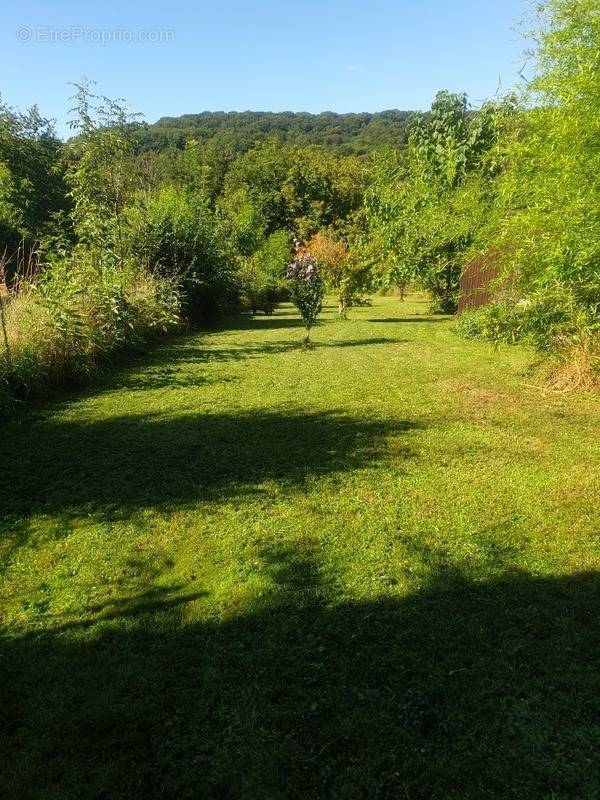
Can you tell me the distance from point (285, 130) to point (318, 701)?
80.2m

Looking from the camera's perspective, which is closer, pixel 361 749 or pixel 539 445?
pixel 361 749

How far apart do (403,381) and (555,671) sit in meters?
6.46

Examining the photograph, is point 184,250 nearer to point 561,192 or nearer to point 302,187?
point 561,192

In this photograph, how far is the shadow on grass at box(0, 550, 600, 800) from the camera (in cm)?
191

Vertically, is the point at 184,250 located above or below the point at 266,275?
above

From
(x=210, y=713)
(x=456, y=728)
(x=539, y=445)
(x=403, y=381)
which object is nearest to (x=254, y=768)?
(x=210, y=713)

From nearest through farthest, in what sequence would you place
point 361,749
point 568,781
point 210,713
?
point 568,781, point 361,749, point 210,713

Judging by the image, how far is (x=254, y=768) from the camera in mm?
1947

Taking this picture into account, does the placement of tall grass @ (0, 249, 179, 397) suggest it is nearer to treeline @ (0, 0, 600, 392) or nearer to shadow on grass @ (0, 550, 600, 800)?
treeline @ (0, 0, 600, 392)

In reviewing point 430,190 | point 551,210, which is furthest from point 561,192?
point 430,190

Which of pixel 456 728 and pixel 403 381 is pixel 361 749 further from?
pixel 403 381

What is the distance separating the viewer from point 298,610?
2.84 meters

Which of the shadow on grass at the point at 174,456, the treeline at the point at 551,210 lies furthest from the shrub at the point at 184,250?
the shadow on grass at the point at 174,456

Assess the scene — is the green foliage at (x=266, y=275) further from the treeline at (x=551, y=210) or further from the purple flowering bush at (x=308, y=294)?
the treeline at (x=551, y=210)
